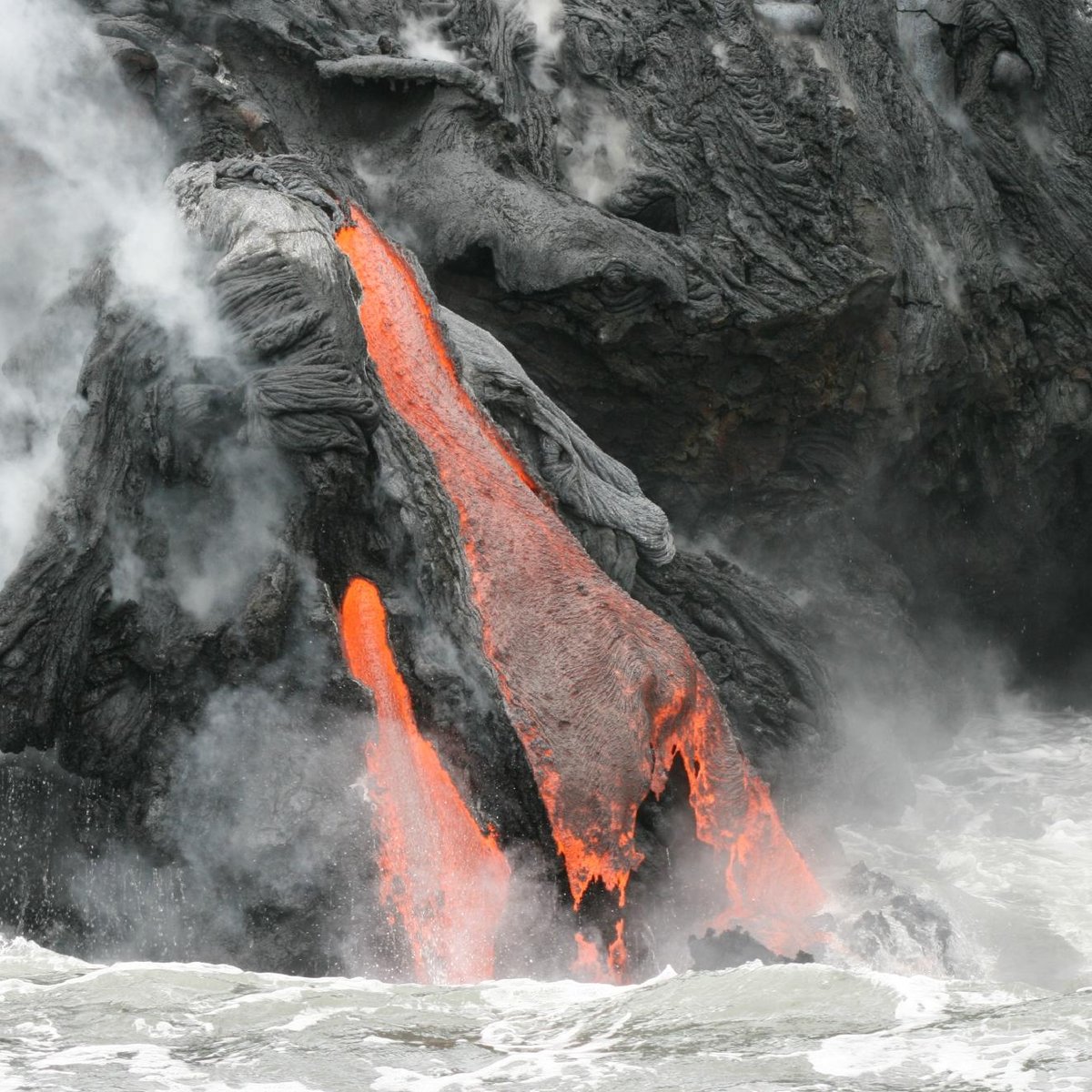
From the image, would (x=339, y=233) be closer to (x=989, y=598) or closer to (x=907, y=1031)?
(x=907, y=1031)

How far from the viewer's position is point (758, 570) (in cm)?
952

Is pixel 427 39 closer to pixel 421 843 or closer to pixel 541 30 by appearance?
pixel 541 30

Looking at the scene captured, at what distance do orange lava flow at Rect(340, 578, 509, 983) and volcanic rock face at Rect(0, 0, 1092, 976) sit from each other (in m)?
0.04

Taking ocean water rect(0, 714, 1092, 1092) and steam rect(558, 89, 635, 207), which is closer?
ocean water rect(0, 714, 1092, 1092)

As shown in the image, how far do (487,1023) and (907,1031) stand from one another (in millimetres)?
985

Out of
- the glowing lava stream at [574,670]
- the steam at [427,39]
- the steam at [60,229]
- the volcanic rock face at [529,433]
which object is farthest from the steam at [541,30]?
the glowing lava stream at [574,670]

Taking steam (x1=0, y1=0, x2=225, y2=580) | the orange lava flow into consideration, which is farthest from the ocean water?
steam (x1=0, y1=0, x2=225, y2=580)

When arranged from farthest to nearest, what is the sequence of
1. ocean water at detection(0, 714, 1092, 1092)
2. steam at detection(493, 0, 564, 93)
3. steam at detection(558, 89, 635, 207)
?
steam at detection(493, 0, 564, 93) < steam at detection(558, 89, 635, 207) < ocean water at detection(0, 714, 1092, 1092)

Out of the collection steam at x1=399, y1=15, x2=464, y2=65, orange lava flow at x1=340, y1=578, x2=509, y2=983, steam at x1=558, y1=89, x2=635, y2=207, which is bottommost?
orange lava flow at x1=340, y1=578, x2=509, y2=983

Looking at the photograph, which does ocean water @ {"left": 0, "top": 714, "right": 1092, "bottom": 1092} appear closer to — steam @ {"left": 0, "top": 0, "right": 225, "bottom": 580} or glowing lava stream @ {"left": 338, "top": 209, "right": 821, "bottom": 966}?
glowing lava stream @ {"left": 338, "top": 209, "right": 821, "bottom": 966}

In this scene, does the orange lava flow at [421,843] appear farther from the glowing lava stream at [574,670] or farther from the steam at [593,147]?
the steam at [593,147]

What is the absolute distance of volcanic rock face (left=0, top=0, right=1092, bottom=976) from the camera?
5.30 m

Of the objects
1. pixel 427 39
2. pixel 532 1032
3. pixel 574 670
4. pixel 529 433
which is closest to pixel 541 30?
pixel 427 39

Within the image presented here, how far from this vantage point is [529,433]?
664cm
